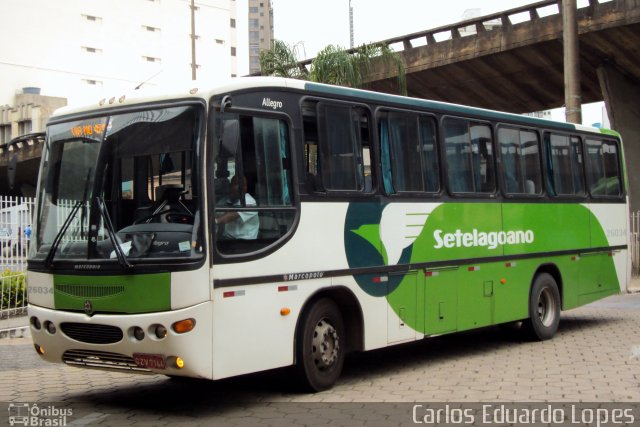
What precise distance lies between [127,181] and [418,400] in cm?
351

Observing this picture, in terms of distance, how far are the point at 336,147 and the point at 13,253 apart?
9921 millimetres

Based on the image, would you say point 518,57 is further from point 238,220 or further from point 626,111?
point 238,220

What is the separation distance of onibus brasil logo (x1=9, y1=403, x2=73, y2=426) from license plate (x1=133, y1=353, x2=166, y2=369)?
811 mm

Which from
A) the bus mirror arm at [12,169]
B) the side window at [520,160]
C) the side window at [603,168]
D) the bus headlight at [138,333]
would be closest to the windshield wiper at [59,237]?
the bus mirror arm at [12,169]

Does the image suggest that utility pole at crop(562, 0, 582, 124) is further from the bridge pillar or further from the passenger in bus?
the passenger in bus

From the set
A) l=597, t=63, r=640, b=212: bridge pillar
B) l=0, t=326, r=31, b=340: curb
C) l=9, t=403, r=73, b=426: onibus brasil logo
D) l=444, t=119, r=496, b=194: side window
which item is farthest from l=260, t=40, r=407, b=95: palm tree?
l=9, t=403, r=73, b=426: onibus brasil logo

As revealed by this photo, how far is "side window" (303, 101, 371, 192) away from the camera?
30.2 ft

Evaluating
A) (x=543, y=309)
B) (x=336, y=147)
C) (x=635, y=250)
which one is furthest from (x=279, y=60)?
(x=336, y=147)

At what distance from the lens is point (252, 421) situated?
775cm

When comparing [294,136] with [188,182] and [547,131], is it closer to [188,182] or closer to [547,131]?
[188,182]

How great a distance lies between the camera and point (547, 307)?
13367 mm

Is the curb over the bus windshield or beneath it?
beneath

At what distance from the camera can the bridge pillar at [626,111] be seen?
1202 inches

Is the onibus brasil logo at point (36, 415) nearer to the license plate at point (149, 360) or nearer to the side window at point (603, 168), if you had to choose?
the license plate at point (149, 360)
